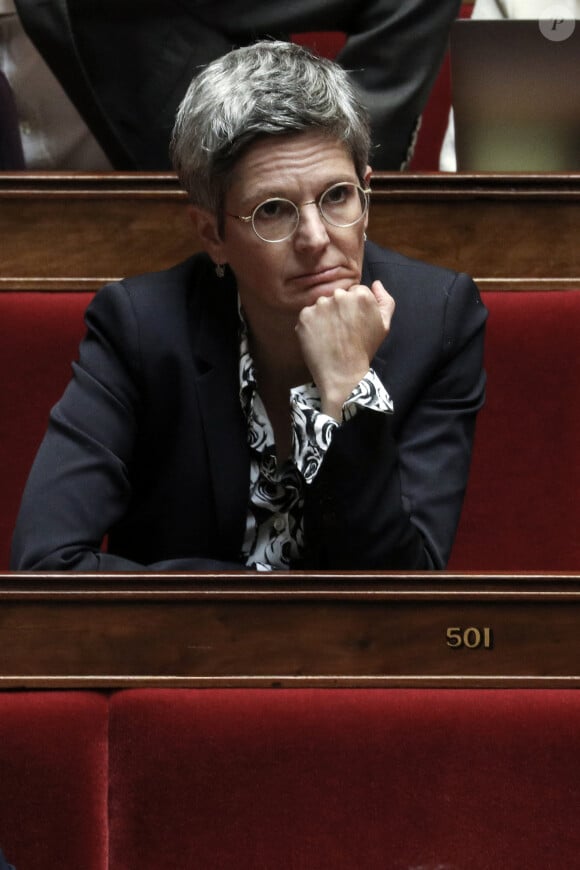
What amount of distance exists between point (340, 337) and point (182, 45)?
0.80 ft

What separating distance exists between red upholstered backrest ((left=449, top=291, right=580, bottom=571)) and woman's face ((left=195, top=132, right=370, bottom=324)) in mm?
150

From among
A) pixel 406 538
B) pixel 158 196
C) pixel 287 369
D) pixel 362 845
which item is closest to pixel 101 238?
pixel 158 196

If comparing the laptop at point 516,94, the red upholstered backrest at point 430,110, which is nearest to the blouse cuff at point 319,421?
the laptop at point 516,94

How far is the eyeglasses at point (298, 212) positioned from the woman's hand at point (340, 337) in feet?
0.10

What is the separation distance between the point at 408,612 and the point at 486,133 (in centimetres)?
37

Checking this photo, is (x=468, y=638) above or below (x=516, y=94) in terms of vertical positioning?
below

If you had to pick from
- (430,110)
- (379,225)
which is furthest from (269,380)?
(430,110)

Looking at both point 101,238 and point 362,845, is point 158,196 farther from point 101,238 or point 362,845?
point 362,845

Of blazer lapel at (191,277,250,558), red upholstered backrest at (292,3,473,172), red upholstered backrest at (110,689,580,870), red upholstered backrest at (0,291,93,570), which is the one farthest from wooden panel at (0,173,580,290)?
red upholstered backrest at (110,689,580,870)

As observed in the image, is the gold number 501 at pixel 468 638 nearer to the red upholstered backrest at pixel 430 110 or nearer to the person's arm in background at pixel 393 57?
the person's arm in background at pixel 393 57

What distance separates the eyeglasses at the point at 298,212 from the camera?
1.95 feet

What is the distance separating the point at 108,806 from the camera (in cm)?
45

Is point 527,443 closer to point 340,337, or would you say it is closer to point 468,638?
point 340,337

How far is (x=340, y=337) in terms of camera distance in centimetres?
59
